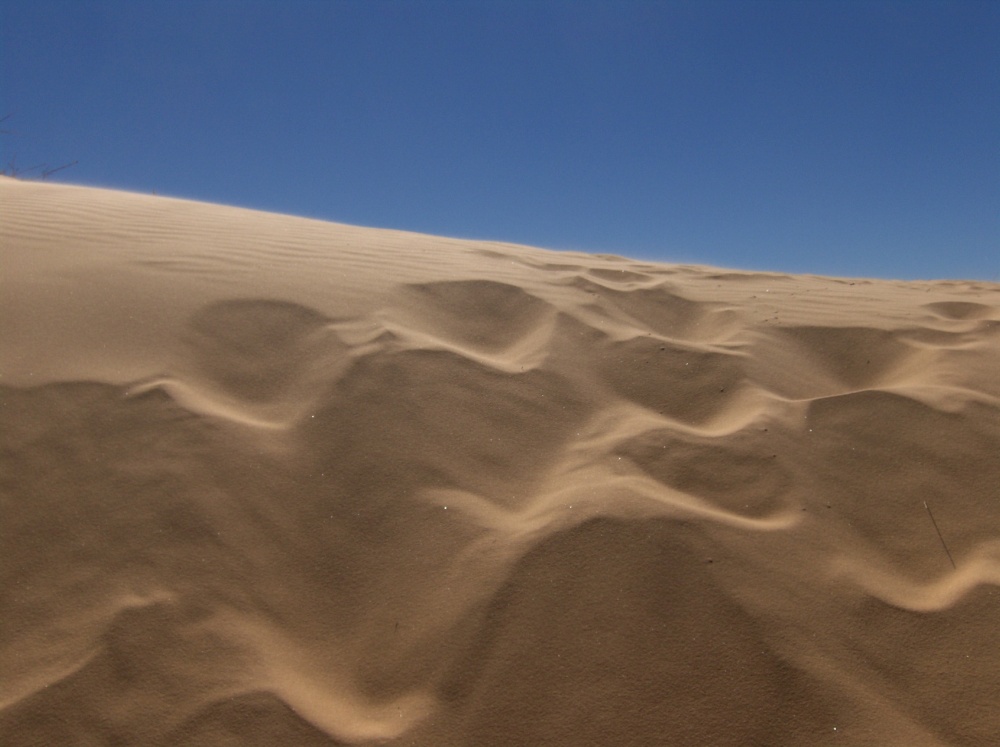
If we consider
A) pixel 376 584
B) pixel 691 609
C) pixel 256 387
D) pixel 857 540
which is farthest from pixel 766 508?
pixel 256 387

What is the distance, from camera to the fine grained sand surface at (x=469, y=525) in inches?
39.8

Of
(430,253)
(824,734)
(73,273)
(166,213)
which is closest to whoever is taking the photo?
(824,734)

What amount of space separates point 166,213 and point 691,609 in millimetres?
3426

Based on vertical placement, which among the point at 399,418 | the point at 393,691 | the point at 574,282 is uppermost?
the point at 574,282

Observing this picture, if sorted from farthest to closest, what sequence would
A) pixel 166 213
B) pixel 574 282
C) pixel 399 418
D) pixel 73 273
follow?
1. pixel 166 213
2. pixel 574 282
3. pixel 73 273
4. pixel 399 418

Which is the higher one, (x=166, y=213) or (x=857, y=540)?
(x=166, y=213)

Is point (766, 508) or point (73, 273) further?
point (73, 273)

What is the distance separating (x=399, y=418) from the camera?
162 centimetres

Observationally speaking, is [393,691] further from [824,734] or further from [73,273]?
[73,273]

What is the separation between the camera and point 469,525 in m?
1.32

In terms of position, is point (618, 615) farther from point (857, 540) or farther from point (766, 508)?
point (857, 540)

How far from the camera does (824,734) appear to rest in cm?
98

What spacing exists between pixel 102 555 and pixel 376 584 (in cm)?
51

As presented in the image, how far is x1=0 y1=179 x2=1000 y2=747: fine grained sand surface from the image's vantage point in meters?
1.01
